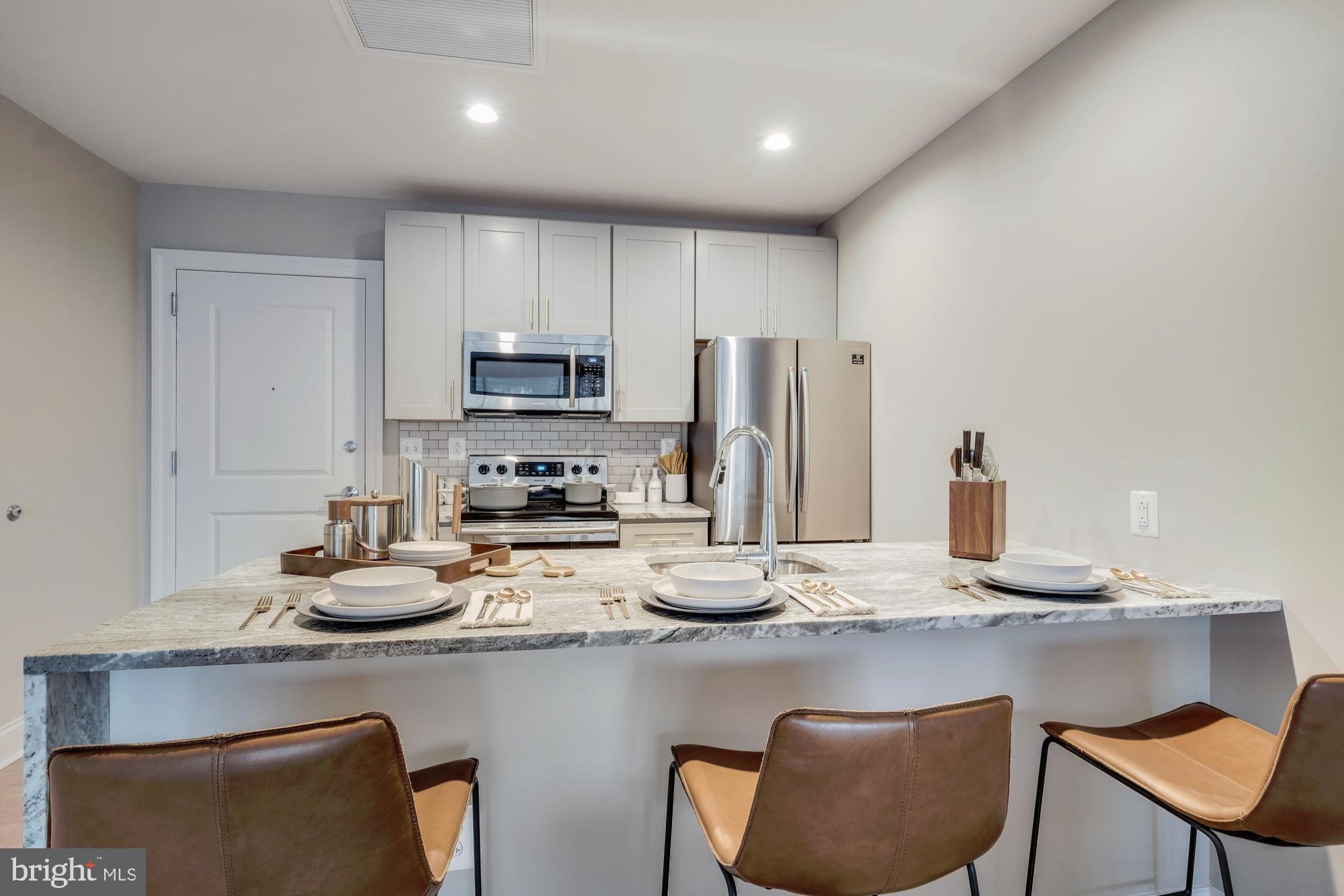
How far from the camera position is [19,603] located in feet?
8.57

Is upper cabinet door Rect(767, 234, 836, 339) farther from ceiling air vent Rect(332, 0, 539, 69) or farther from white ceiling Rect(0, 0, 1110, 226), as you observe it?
ceiling air vent Rect(332, 0, 539, 69)

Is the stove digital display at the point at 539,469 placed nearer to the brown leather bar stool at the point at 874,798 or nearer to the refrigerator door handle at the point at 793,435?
the refrigerator door handle at the point at 793,435

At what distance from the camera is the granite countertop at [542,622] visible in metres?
1.09

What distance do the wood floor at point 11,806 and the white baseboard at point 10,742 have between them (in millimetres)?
21

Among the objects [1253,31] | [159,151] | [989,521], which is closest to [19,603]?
[159,151]

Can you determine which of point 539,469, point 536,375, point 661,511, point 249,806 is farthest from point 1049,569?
point 539,469

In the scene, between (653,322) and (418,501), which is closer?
(418,501)

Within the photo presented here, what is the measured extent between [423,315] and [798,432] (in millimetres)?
1938

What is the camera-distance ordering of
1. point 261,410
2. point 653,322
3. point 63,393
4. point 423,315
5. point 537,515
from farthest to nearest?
point 653,322 → point 261,410 → point 423,315 → point 537,515 → point 63,393

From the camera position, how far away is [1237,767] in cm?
128

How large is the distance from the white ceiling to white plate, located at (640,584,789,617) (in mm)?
1676

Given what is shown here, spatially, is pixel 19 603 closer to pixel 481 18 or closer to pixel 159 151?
pixel 159 151

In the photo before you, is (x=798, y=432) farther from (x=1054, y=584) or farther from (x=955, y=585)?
(x=1054, y=584)
